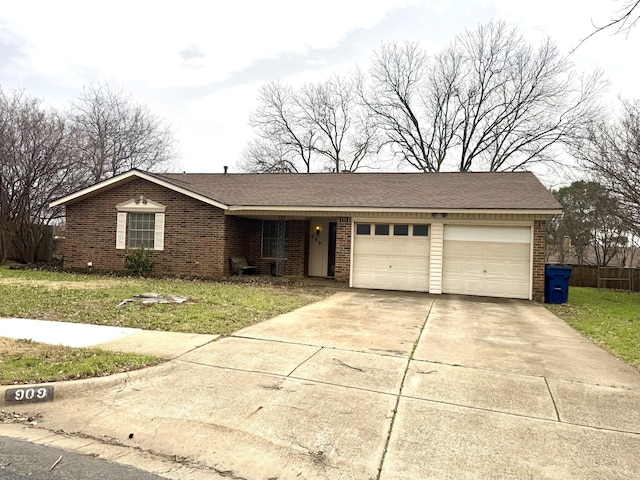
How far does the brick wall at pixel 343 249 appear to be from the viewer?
13.6 m

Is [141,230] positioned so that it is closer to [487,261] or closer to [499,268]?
[487,261]

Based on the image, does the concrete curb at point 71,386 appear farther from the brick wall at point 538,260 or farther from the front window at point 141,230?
the front window at point 141,230

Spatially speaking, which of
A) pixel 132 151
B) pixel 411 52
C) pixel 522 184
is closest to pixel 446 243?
pixel 522 184

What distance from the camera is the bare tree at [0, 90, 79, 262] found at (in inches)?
690

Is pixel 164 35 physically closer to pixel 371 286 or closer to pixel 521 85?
pixel 371 286

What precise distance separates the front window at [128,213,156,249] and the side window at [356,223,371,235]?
730cm

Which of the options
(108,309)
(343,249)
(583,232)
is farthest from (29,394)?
(583,232)

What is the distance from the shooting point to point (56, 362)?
15.6 ft

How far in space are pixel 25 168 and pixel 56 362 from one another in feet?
54.9

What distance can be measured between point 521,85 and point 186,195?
24140mm

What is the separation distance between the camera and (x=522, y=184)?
14.4m

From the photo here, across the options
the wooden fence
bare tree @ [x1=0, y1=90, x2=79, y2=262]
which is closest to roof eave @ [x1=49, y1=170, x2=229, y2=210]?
bare tree @ [x1=0, y1=90, x2=79, y2=262]

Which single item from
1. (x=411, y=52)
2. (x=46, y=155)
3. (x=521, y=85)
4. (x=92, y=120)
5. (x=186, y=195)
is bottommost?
(x=186, y=195)

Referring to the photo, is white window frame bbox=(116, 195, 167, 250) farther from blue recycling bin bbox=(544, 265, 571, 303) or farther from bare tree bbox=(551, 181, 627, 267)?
bare tree bbox=(551, 181, 627, 267)
